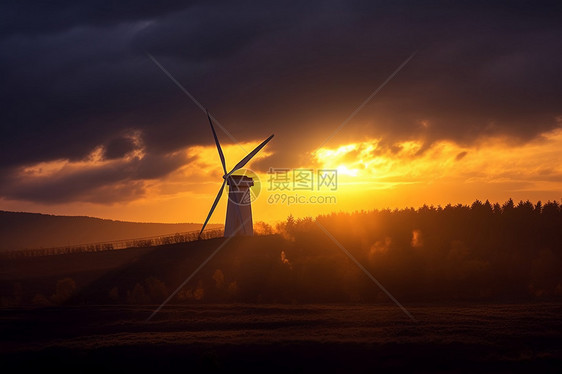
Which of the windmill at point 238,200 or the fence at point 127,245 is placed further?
the fence at point 127,245

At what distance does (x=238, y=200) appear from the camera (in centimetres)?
10388

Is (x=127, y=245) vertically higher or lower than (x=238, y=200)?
lower

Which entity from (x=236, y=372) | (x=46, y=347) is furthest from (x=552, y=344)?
(x=46, y=347)

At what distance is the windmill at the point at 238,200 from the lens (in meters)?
103

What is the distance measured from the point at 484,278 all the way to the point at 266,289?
3340cm

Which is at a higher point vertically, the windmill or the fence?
the windmill

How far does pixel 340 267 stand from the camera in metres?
95.4

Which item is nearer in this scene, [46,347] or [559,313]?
[46,347]

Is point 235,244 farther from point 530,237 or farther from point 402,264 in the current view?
point 530,237

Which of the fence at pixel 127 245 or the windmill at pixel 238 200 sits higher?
the windmill at pixel 238 200

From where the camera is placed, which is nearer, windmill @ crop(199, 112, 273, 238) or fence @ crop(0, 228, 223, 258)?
windmill @ crop(199, 112, 273, 238)

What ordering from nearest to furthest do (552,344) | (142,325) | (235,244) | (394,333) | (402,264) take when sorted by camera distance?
(552,344)
(394,333)
(142,325)
(402,264)
(235,244)

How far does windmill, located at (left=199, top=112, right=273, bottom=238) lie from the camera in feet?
338

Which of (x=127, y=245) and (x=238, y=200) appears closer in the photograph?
(x=238, y=200)
